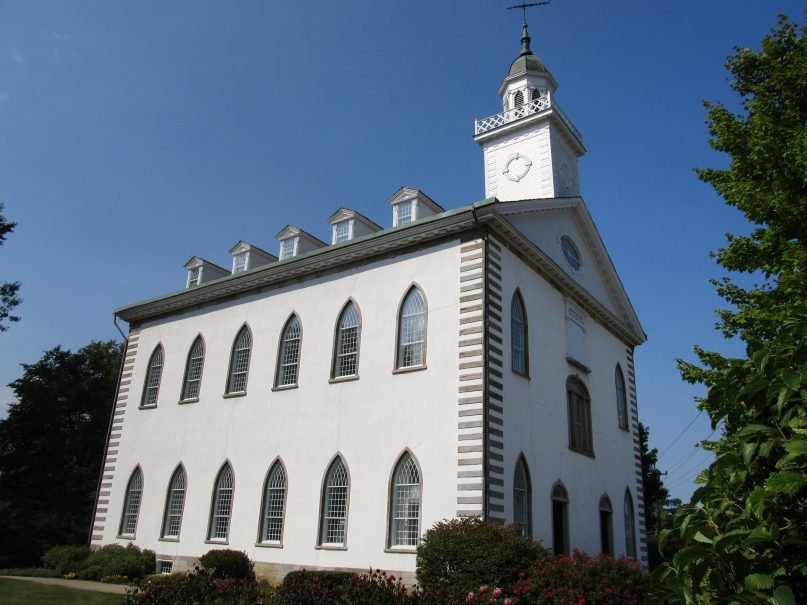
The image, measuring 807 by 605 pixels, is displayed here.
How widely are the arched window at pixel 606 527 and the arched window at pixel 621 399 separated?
13.9 feet

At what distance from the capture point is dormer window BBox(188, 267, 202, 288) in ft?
96.8

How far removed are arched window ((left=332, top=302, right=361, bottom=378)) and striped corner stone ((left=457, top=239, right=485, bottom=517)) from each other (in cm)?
Result: 424

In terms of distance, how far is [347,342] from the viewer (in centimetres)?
2150

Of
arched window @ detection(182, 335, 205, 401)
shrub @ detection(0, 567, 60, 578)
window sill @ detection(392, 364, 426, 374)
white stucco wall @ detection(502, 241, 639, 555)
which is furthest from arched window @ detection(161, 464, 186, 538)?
white stucco wall @ detection(502, 241, 639, 555)

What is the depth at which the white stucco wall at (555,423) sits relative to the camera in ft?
61.7

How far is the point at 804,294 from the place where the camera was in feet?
47.4

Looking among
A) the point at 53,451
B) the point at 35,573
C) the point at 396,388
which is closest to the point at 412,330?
the point at 396,388

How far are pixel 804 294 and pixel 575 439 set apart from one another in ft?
32.7

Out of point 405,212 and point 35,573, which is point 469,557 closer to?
point 405,212

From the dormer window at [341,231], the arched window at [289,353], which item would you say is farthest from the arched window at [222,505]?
the dormer window at [341,231]

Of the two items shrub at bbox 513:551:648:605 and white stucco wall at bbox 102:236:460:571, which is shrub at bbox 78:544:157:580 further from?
shrub at bbox 513:551:648:605

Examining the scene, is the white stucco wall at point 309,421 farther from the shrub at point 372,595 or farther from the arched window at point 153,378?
the shrub at point 372,595

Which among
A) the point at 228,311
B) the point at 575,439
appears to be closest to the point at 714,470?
the point at 575,439

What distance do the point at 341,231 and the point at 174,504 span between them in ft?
40.4
